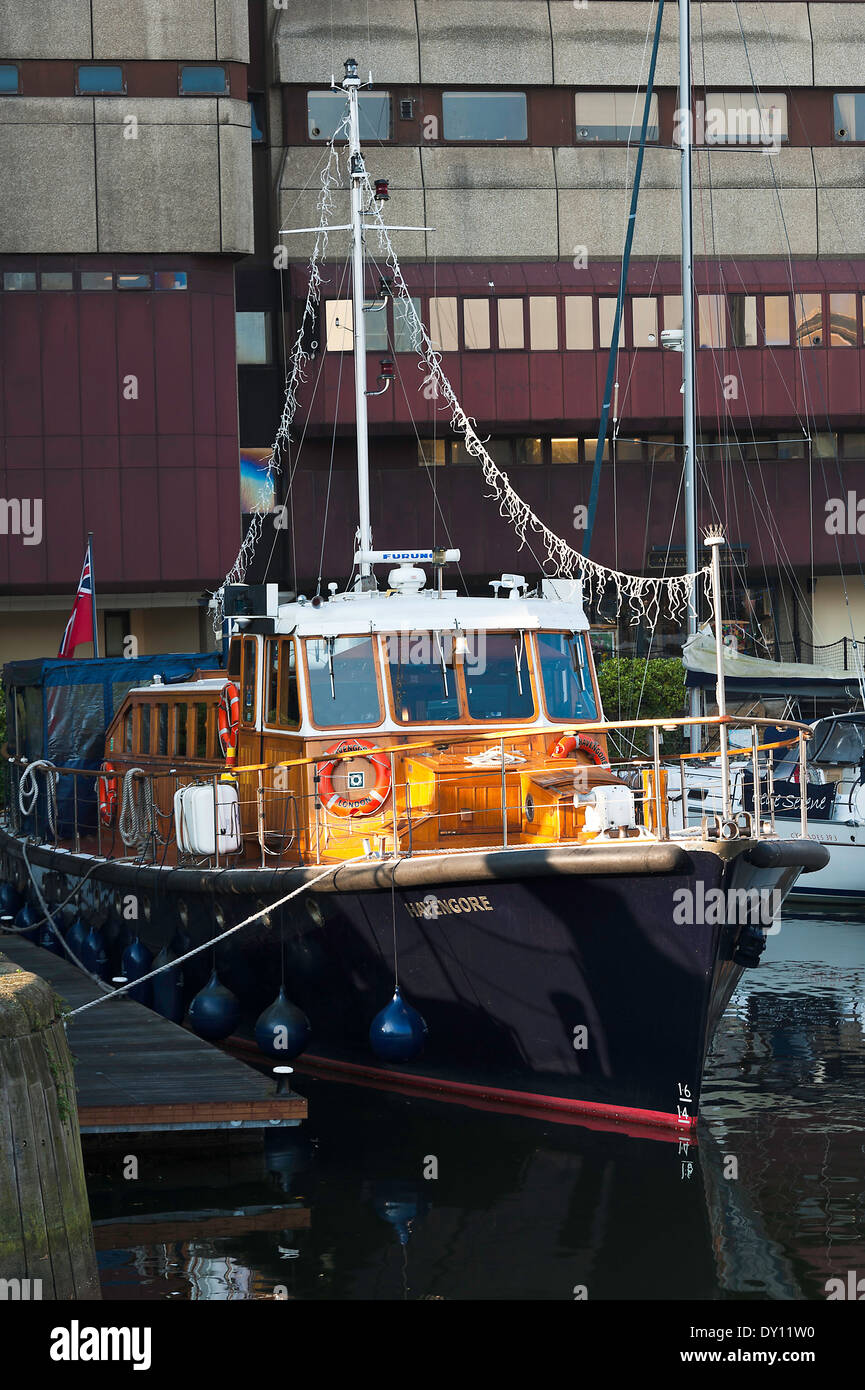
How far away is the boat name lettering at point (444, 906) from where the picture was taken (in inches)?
498

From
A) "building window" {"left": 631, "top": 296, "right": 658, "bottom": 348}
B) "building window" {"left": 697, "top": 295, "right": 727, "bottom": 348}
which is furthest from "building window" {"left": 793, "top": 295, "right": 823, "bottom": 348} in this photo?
"building window" {"left": 631, "top": 296, "right": 658, "bottom": 348}

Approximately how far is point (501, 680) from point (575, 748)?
895mm

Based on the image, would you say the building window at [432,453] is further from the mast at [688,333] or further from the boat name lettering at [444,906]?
the boat name lettering at [444,906]

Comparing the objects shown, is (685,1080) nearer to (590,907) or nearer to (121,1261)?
(590,907)

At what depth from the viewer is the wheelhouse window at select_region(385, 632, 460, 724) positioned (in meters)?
14.4

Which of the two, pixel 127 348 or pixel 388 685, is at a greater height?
pixel 127 348

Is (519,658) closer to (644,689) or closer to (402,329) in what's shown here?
(644,689)

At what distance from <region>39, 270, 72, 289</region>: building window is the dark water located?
84.2ft

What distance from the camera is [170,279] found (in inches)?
1416

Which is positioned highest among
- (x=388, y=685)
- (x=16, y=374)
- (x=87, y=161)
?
(x=87, y=161)

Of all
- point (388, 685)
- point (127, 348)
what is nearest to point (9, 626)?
point (127, 348)

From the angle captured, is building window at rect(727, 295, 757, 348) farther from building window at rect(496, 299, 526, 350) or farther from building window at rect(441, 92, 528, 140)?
building window at rect(441, 92, 528, 140)
